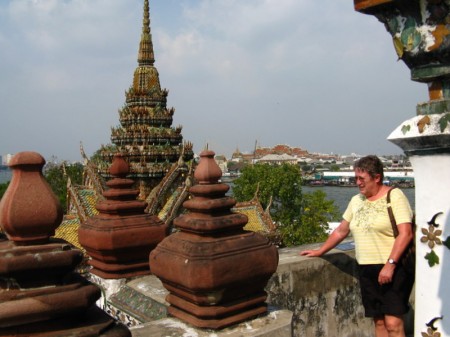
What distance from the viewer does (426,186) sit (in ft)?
7.23

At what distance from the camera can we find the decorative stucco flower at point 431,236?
2.20 m

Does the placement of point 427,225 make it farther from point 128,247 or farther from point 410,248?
point 128,247

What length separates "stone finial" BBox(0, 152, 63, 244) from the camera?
1.91 m

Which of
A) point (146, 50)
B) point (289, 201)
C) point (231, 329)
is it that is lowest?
point (289, 201)

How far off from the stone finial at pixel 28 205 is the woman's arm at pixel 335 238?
7.41 ft

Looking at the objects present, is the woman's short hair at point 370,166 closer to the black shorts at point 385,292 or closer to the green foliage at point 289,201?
the black shorts at point 385,292

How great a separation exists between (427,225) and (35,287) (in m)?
1.72

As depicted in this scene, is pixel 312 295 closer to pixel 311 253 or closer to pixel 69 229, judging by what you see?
pixel 311 253

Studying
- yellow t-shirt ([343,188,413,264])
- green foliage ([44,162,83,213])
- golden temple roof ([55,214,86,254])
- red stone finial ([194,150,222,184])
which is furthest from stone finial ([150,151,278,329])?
green foliage ([44,162,83,213])

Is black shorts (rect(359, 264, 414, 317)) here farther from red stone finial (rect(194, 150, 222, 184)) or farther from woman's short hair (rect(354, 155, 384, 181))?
red stone finial (rect(194, 150, 222, 184))

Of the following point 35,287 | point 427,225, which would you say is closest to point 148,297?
point 35,287

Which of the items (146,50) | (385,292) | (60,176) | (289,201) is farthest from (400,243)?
(60,176)

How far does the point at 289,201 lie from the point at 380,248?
29173mm

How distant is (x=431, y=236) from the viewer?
7.29ft
